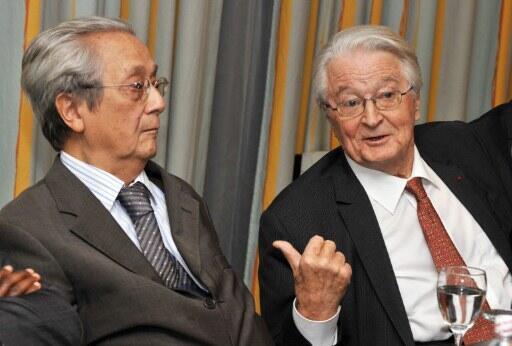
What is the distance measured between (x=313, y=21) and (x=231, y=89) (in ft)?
1.41

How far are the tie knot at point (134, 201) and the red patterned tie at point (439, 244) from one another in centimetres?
73

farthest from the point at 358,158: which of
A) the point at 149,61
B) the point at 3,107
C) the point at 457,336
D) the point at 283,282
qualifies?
the point at 3,107

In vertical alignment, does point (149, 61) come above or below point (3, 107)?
above

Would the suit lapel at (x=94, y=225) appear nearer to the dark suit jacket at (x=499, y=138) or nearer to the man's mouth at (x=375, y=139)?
the man's mouth at (x=375, y=139)

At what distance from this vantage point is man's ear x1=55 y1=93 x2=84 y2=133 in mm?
2229

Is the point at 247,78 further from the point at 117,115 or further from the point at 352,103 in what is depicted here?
the point at 117,115

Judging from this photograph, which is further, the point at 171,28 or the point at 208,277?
the point at 171,28

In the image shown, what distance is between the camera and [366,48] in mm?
2518

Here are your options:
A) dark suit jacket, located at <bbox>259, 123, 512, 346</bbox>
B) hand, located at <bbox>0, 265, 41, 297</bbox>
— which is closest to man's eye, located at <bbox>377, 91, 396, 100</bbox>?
dark suit jacket, located at <bbox>259, 123, 512, 346</bbox>

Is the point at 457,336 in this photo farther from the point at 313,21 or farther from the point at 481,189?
the point at 313,21

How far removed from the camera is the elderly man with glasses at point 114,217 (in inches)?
79.4

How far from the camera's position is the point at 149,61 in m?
2.33

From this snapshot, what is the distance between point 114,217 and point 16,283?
45 centimetres

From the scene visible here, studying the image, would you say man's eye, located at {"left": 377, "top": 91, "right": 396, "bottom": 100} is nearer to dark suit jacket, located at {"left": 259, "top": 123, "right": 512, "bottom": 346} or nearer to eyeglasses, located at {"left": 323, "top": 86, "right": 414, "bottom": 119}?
eyeglasses, located at {"left": 323, "top": 86, "right": 414, "bottom": 119}
